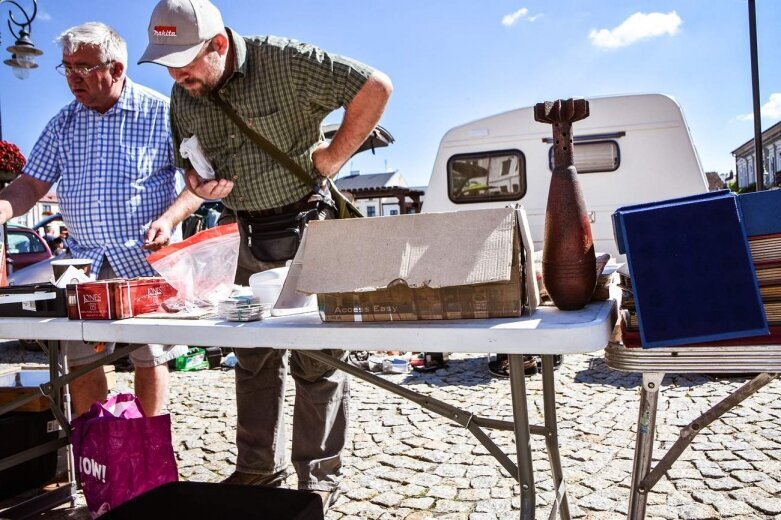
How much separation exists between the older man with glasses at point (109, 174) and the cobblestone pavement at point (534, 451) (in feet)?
3.24

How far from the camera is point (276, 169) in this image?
195cm

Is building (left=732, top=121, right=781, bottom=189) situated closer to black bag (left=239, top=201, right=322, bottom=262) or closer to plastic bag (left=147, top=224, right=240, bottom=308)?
black bag (left=239, top=201, right=322, bottom=262)

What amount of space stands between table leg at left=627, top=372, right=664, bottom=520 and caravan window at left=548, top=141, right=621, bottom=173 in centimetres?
491

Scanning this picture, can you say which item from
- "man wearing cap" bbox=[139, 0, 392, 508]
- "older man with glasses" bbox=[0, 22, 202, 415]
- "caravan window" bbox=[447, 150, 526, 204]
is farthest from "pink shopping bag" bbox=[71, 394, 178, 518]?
"caravan window" bbox=[447, 150, 526, 204]

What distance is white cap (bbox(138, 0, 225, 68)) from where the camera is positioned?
162 centimetres

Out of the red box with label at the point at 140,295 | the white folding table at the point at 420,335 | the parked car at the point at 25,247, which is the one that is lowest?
the white folding table at the point at 420,335

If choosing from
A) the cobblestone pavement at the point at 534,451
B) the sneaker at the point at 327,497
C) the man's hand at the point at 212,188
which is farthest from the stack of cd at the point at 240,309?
the cobblestone pavement at the point at 534,451

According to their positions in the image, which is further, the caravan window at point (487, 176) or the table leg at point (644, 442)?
the caravan window at point (487, 176)

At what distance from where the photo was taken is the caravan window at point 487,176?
19.9 ft

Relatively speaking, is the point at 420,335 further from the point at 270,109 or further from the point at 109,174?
the point at 109,174

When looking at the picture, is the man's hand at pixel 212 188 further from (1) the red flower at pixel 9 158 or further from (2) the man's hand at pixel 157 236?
(1) the red flower at pixel 9 158

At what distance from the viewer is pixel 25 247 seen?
28.9 ft

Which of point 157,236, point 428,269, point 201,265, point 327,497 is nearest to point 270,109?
point 157,236

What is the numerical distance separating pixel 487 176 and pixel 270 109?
14.8ft
